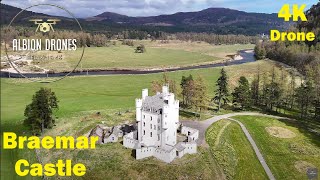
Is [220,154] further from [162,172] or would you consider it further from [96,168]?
[96,168]

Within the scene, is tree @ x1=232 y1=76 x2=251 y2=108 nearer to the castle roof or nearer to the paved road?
the paved road

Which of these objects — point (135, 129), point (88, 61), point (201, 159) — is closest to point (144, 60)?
point (88, 61)

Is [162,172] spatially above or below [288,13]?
below

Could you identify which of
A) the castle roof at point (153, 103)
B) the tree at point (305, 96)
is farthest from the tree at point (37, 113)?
the tree at point (305, 96)

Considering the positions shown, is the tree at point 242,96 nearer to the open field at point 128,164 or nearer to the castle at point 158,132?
the castle at point 158,132

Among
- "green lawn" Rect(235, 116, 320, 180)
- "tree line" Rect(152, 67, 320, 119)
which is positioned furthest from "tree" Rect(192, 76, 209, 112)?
"green lawn" Rect(235, 116, 320, 180)

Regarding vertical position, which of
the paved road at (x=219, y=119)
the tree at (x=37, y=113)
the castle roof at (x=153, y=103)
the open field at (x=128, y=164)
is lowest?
the open field at (x=128, y=164)
